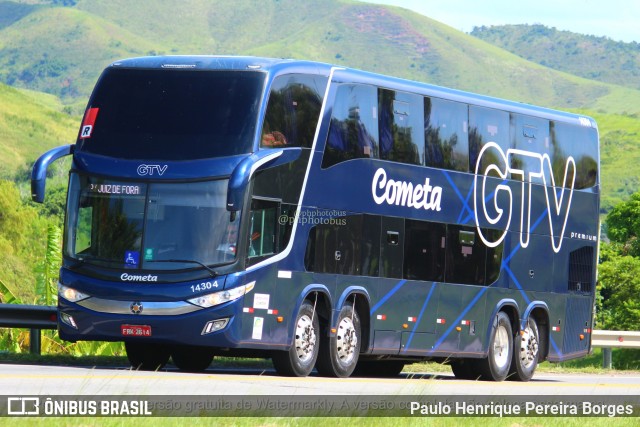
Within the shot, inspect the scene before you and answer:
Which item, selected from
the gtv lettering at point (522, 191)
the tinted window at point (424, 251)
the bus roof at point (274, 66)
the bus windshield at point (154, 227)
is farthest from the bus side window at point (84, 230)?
the gtv lettering at point (522, 191)

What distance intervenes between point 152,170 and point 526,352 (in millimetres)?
8903

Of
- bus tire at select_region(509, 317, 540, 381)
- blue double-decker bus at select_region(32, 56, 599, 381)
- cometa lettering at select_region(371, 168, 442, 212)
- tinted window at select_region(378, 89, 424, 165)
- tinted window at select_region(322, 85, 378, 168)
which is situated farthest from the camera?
bus tire at select_region(509, 317, 540, 381)

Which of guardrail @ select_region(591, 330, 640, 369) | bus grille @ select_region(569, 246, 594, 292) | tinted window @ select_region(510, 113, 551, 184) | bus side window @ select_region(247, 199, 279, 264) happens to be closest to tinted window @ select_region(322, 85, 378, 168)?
bus side window @ select_region(247, 199, 279, 264)

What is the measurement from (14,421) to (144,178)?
8.01 meters

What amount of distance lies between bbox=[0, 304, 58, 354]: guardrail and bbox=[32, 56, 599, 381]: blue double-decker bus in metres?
1.89

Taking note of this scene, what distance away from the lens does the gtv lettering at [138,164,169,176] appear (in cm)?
1792

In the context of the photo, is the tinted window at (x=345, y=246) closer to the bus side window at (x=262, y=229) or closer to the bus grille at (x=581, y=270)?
the bus side window at (x=262, y=229)

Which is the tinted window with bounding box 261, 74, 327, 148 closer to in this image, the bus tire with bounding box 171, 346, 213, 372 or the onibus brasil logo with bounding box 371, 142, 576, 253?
the onibus brasil logo with bounding box 371, 142, 576, 253

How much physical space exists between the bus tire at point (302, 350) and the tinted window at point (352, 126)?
2.02 meters

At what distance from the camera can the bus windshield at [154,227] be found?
58.0 feet

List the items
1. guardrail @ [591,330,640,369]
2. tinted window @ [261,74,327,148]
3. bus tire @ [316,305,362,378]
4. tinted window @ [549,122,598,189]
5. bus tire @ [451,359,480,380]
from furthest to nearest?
guardrail @ [591,330,640,369] → tinted window @ [549,122,598,189] → bus tire @ [451,359,480,380] → bus tire @ [316,305,362,378] → tinted window @ [261,74,327,148]

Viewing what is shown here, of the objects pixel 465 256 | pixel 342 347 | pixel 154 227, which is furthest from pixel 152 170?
pixel 465 256

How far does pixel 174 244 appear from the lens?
1775 cm

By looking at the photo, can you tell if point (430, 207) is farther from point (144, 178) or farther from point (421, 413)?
point (421, 413)
